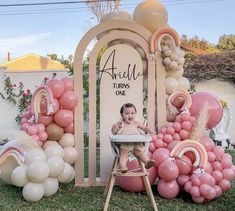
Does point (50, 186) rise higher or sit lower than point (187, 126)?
lower

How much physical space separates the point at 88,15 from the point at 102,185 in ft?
30.7

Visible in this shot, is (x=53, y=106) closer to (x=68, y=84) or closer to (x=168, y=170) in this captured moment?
(x=68, y=84)

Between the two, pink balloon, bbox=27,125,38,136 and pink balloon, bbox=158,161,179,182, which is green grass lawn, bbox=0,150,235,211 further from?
pink balloon, bbox=27,125,38,136

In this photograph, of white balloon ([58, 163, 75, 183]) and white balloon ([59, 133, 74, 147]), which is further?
white balloon ([59, 133, 74, 147])

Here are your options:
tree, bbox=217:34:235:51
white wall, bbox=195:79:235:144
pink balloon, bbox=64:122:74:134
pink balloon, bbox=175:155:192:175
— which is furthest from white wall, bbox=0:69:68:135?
tree, bbox=217:34:235:51

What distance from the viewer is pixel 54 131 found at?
4527 millimetres

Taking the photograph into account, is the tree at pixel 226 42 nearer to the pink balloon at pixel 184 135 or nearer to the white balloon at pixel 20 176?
the pink balloon at pixel 184 135

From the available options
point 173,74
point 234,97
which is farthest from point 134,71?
point 234,97

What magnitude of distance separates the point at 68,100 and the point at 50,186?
102 cm

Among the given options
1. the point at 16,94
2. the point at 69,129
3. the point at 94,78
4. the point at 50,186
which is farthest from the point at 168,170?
Result: the point at 16,94

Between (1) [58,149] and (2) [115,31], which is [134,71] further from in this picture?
(1) [58,149]

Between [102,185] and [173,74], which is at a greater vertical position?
[173,74]

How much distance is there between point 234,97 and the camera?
29.1 ft

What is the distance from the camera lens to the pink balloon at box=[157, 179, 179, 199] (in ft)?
13.3
